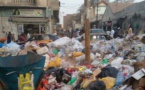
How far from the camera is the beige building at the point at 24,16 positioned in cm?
1984

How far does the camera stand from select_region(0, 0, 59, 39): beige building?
1984cm

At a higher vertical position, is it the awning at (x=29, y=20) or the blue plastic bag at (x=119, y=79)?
the awning at (x=29, y=20)

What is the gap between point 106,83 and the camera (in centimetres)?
481

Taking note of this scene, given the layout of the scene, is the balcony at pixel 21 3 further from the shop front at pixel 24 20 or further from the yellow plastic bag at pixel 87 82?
the yellow plastic bag at pixel 87 82

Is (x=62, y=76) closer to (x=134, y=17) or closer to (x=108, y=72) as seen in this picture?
(x=108, y=72)

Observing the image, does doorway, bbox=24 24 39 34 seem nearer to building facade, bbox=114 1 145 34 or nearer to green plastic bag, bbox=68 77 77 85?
building facade, bbox=114 1 145 34

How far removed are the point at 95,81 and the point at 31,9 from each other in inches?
660

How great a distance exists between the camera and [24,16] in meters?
20.2

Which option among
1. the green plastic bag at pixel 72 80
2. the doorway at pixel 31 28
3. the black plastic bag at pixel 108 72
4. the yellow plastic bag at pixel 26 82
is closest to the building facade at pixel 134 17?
the doorway at pixel 31 28

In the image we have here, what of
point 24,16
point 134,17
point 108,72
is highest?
point 24,16

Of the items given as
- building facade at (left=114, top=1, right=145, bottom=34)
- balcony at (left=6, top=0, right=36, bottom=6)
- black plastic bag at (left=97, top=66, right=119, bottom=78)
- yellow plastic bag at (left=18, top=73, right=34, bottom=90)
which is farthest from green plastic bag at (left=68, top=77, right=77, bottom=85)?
building facade at (left=114, top=1, right=145, bottom=34)

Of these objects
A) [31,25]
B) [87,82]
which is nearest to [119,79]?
[87,82]

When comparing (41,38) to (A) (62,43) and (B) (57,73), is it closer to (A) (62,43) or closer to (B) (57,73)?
(A) (62,43)

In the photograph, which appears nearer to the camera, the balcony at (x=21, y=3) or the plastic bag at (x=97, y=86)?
the plastic bag at (x=97, y=86)
